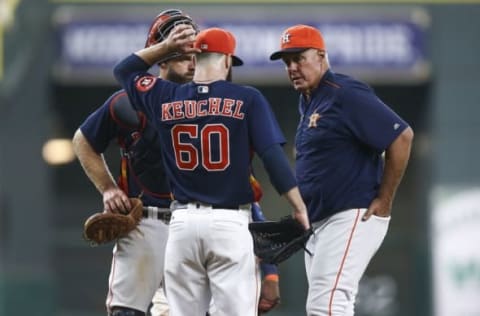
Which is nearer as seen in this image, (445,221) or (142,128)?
(142,128)

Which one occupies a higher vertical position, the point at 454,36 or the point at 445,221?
→ the point at 454,36

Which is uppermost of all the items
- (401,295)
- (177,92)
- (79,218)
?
(177,92)

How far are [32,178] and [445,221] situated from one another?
5.58 metres

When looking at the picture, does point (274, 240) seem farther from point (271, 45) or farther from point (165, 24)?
point (271, 45)

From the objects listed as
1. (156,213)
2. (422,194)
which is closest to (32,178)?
(422,194)

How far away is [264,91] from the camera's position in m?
19.3

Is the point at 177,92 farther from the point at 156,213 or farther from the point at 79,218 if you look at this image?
the point at 79,218

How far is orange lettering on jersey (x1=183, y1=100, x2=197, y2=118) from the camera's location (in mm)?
7320

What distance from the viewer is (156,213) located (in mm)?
8016

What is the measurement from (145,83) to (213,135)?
0.52 metres

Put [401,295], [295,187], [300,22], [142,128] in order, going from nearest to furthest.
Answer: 1. [295,187]
2. [142,128]
3. [300,22]
4. [401,295]

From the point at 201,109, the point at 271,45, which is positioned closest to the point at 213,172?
the point at 201,109

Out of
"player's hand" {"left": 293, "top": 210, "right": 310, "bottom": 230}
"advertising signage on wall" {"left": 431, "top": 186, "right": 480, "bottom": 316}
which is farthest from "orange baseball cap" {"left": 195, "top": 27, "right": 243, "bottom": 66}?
"advertising signage on wall" {"left": 431, "top": 186, "right": 480, "bottom": 316}

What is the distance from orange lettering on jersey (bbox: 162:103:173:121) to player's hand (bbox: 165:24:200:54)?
1.00ft
